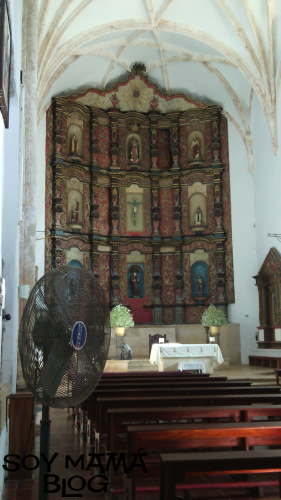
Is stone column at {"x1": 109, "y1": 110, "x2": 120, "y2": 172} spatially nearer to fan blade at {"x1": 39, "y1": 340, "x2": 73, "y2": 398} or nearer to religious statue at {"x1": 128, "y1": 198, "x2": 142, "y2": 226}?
religious statue at {"x1": 128, "y1": 198, "x2": 142, "y2": 226}

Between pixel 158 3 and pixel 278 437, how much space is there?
18.6 m

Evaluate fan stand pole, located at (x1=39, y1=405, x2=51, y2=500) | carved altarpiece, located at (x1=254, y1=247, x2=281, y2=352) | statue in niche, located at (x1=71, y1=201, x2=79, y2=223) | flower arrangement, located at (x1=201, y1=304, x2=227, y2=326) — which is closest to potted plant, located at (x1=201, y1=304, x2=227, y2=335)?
flower arrangement, located at (x1=201, y1=304, x2=227, y2=326)

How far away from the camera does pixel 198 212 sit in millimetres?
22906

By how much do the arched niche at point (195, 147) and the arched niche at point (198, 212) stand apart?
1.58 meters

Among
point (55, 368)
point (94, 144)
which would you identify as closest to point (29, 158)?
point (55, 368)

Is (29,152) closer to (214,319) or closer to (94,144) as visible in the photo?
(214,319)

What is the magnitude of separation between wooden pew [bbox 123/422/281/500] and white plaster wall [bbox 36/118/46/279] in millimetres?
15752

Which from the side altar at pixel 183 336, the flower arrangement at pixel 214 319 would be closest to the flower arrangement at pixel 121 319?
the side altar at pixel 183 336

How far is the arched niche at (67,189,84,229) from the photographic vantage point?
21.4 meters

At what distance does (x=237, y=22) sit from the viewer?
18969 mm

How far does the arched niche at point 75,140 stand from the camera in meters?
22.0

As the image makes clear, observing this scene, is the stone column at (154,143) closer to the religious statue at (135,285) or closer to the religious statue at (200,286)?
the religious statue at (135,285)

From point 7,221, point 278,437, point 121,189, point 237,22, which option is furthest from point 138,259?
point 278,437

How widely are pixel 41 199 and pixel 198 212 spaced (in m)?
7.01
